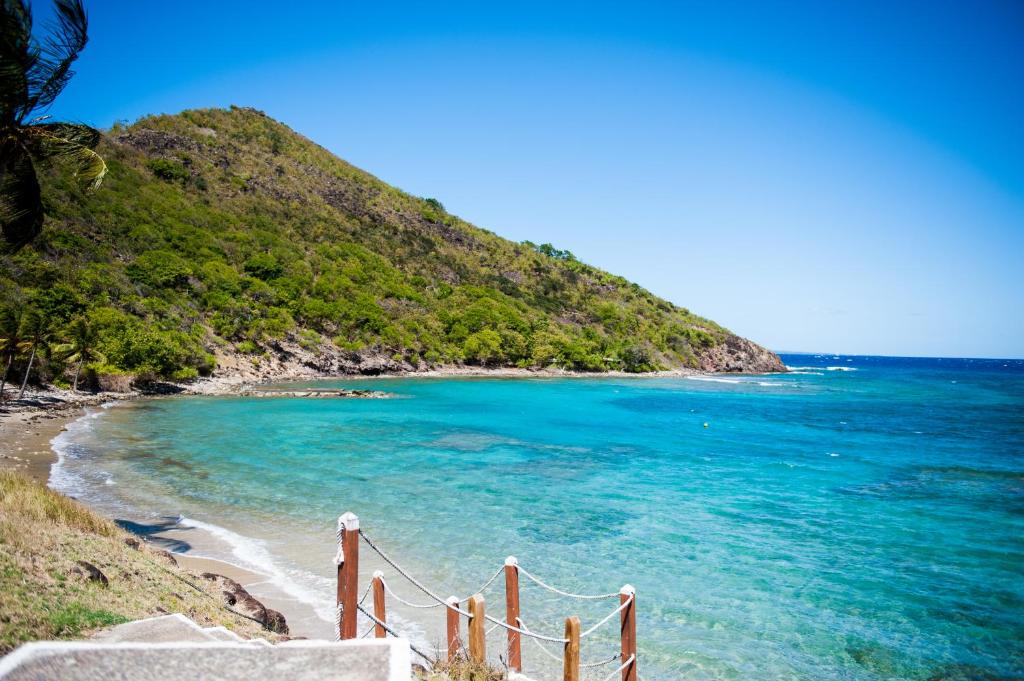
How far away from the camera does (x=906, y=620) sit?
383 inches

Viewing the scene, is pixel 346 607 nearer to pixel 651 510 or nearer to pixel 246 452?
pixel 651 510

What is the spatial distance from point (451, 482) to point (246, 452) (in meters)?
8.73

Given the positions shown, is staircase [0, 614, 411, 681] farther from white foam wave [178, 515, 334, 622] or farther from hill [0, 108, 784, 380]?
hill [0, 108, 784, 380]

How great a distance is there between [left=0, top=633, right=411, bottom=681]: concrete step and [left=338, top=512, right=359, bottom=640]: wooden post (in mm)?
2599

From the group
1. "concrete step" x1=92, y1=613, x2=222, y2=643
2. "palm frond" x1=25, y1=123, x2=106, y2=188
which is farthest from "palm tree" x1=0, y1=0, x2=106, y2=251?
"concrete step" x1=92, y1=613, x2=222, y2=643

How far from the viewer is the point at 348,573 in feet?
22.0

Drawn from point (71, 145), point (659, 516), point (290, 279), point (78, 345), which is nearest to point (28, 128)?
point (71, 145)

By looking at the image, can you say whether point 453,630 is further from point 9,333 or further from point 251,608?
point 9,333

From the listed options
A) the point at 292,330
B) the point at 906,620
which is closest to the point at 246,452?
the point at 906,620

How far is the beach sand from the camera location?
877 cm

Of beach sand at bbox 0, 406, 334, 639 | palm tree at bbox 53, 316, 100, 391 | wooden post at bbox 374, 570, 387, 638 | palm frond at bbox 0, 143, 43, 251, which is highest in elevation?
palm frond at bbox 0, 143, 43, 251

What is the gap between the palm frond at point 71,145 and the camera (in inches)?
432

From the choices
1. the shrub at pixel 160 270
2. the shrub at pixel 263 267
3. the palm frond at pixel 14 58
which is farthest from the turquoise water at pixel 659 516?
the shrub at pixel 263 267

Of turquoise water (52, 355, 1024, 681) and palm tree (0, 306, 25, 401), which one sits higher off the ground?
palm tree (0, 306, 25, 401)
